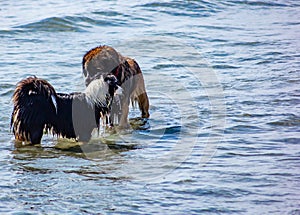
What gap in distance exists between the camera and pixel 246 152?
711cm

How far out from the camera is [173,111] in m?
8.77

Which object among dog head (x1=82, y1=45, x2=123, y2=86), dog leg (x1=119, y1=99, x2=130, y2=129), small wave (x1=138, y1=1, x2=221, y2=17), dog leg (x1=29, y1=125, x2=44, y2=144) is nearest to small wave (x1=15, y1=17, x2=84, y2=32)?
small wave (x1=138, y1=1, x2=221, y2=17)

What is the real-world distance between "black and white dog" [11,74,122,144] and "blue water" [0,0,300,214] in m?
0.21

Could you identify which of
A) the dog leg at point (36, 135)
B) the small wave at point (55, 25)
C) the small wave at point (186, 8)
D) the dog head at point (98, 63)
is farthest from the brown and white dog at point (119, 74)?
the small wave at point (186, 8)

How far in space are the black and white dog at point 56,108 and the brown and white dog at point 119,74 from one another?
0.38ft

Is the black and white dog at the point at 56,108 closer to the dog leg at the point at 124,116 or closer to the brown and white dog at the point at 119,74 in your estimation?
the brown and white dog at the point at 119,74

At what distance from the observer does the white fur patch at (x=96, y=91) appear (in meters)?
7.27

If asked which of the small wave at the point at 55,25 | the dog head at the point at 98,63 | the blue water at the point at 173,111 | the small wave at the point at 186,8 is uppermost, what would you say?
the small wave at the point at 186,8

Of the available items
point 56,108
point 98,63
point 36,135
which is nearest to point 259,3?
point 98,63

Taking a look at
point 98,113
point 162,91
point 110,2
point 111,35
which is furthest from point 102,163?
point 110,2

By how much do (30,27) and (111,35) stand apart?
147 centimetres

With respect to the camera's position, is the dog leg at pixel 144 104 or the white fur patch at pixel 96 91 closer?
the white fur patch at pixel 96 91

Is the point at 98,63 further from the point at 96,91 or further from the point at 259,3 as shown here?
the point at 259,3

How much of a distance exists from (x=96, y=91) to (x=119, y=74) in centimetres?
44
